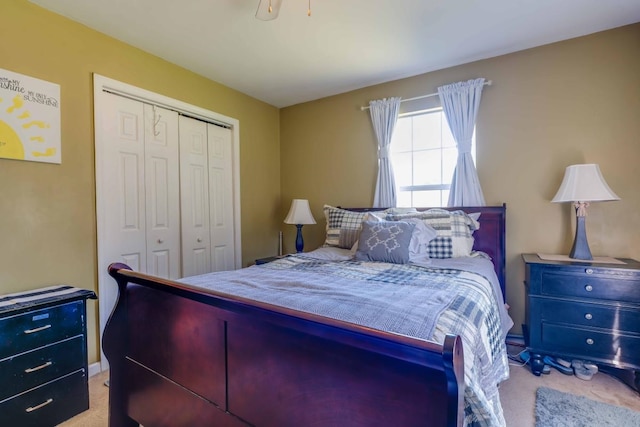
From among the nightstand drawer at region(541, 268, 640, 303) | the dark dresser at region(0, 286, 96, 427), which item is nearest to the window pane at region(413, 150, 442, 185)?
the nightstand drawer at region(541, 268, 640, 303)

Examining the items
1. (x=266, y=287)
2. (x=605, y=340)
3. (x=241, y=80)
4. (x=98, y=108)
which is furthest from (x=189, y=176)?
(x=605, y=340)

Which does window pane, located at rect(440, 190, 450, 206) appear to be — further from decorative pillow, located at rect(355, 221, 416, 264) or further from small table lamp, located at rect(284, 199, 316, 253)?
small table lamp, located at rect(284, 199, 316, 253)

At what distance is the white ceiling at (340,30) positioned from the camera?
204 cm

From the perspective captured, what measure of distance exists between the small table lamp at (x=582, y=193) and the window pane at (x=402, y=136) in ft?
4.48

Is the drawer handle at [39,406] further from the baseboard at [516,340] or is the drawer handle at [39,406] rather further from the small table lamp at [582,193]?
the small table lamp at [582,193]

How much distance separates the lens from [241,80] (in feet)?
10.4

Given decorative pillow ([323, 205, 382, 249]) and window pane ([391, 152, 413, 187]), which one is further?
window pane ([391, 152, 413, 187])

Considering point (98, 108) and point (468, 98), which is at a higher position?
point (468, 98)

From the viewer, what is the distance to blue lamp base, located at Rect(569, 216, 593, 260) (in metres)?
2.21

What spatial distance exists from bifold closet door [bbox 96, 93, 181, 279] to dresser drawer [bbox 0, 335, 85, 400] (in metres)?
0.65

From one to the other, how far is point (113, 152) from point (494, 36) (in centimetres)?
307

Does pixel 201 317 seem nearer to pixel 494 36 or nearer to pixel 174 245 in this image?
pixel 174 245

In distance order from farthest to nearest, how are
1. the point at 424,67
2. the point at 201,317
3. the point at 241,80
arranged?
1. the point at 241,80
2. the point at 424,67
3. the point at 201,317

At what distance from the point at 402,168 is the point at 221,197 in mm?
1928
